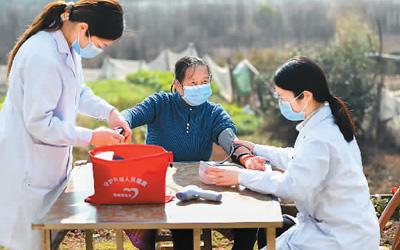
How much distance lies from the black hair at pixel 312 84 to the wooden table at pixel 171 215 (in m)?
0.41

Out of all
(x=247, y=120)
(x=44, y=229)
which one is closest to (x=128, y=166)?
(x=44, y=229)

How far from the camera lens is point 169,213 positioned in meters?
3.02

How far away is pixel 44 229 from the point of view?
294 cm

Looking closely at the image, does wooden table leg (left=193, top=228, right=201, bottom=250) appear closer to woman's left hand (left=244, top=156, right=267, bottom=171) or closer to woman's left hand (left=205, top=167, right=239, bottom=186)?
woman's left hand (left=205, top=167, right=239, bottom=186)

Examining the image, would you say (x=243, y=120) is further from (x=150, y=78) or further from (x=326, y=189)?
(x=326, y=189)

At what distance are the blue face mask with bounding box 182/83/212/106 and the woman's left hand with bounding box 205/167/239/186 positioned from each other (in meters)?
0.63

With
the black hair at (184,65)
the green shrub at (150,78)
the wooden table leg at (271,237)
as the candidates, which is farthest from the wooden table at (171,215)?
the green shrub at (150,78)

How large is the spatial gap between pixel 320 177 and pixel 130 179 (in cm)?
72

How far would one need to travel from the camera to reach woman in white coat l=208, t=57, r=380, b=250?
311 cm

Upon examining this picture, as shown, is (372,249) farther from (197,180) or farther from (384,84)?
(384,84)

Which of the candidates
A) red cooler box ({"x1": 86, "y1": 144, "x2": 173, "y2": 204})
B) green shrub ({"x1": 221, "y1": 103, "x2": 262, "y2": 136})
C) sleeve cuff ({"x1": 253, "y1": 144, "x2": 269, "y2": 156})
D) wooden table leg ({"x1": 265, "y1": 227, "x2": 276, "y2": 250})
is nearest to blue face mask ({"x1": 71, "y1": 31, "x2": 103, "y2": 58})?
red cooler box ({"x1": 86, "y1": 144, "x2": 173, "y2": 204})

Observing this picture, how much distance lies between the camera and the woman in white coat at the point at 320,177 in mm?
3107

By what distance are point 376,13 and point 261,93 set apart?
139 cm

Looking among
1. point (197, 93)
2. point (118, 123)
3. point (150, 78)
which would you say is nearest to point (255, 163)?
point (197, 93)
